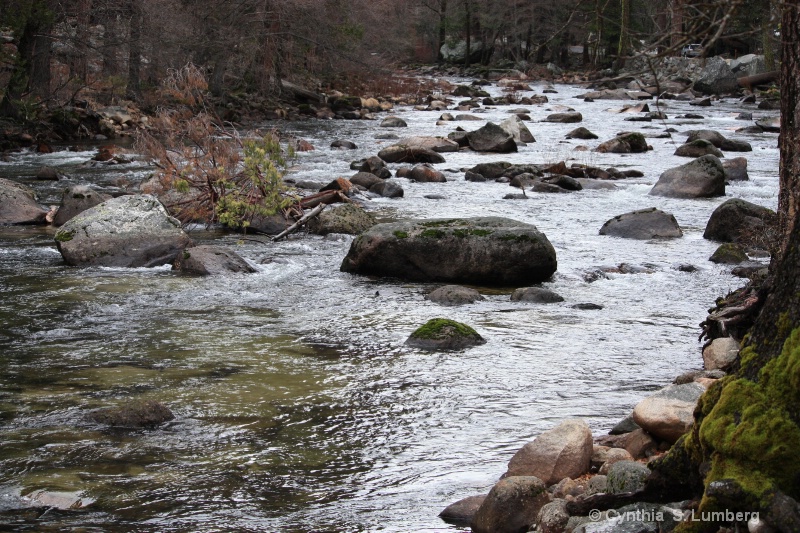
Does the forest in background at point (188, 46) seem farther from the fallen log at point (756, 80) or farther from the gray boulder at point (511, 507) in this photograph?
the gray boulder at point (511, 507)

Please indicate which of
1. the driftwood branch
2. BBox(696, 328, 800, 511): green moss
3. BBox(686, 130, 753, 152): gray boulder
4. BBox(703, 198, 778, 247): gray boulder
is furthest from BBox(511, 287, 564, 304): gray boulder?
BBox(686, 130, 753, 152): gray boulder

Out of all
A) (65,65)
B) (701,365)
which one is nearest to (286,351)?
(701,365)

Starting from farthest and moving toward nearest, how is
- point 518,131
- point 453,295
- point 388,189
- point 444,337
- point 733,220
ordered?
point 518,131, point 388,189, point 733,220, point 453,295, point 444,337

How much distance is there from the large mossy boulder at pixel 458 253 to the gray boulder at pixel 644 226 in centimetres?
269

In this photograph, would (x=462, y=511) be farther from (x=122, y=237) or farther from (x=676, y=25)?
(x=122, y=237)

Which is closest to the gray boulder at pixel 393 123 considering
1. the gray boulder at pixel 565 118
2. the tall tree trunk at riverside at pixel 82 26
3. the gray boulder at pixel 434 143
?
the gray boulder at pixel 565 118

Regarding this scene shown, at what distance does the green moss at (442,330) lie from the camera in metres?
7.98

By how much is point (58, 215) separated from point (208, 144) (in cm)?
237

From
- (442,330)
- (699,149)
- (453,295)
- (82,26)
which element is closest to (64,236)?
(453,295)

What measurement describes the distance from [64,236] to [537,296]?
5.64 m

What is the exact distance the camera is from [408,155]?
2023 cm

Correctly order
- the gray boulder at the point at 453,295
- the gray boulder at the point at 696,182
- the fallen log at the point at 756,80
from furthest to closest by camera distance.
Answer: the fallen log at the point at 756,80, the gray boulder at the point at 696,182, the gray boulder at the point at 453,295

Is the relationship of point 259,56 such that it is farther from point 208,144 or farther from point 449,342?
point 449,342

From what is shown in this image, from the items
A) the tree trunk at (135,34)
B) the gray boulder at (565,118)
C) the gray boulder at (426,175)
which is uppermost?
the tree trunk at (135,34)
